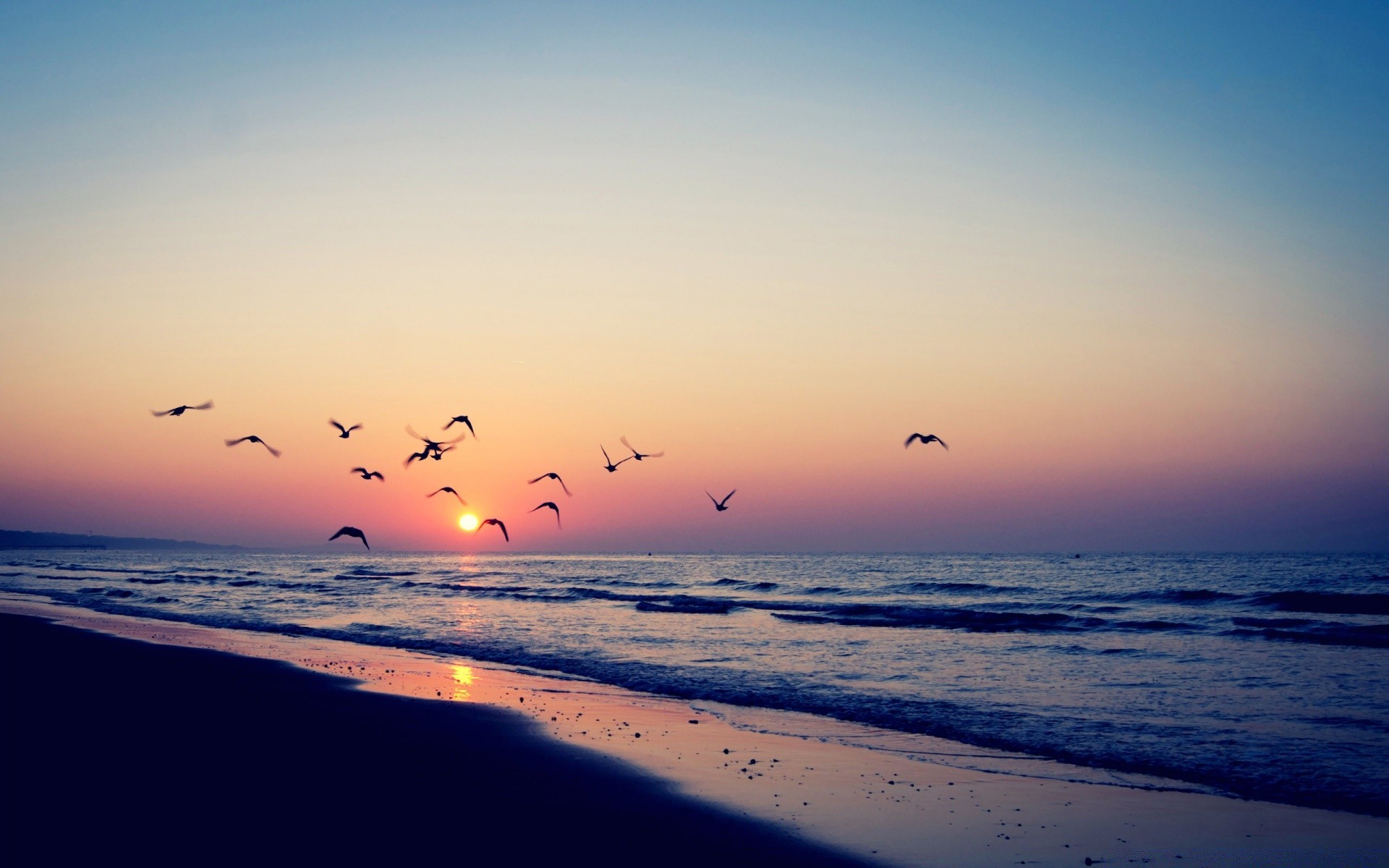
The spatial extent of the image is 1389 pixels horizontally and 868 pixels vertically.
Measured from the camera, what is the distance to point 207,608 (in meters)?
42.8

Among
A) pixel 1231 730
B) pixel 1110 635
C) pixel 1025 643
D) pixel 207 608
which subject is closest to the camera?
pixel 1231 730

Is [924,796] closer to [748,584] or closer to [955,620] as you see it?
[955,620]

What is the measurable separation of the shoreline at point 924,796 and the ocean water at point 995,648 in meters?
1.08

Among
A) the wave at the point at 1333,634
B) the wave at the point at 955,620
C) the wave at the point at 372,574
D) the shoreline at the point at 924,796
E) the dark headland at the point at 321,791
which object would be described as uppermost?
the dark headland at the point at 321,791

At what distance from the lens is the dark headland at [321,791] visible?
7.93m

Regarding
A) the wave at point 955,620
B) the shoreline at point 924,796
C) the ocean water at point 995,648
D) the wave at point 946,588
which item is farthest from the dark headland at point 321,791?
the wave at point 946,588

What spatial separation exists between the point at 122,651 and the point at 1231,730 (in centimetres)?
2330

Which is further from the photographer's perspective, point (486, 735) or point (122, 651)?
point (122, 651)

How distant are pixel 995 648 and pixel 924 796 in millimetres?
17030

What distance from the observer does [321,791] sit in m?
9.60

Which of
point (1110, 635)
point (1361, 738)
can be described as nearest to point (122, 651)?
point (1361, 738)

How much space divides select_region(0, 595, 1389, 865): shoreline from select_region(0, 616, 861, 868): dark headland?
641 millimetres

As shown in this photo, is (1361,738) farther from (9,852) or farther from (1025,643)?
(9,852)

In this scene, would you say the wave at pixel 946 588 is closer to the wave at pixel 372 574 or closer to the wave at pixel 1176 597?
the wave at pixel 1176 597
